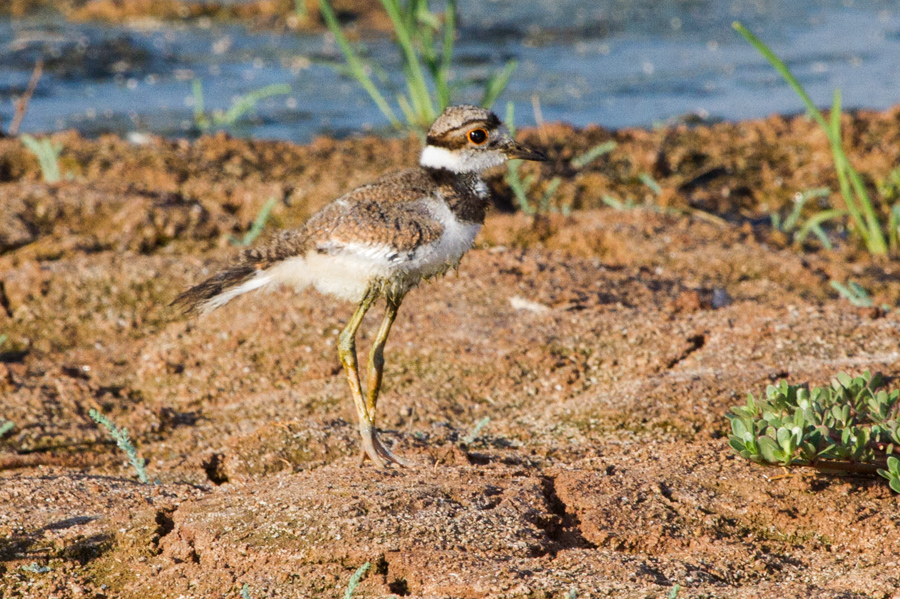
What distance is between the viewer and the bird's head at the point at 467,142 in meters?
3.20

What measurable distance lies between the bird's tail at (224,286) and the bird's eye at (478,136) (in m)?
0.79

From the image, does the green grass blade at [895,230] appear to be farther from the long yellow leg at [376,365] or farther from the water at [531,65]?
the long yellow leg at [376,365]

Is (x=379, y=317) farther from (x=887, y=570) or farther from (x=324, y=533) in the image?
(x=887, y=570)

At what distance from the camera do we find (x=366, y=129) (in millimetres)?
7977

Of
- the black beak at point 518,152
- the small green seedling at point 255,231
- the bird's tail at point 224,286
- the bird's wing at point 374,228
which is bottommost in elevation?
the small green seedling at point 255,231

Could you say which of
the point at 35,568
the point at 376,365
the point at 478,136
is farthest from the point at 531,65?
the point at 35,568

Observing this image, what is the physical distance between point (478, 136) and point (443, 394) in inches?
40.2

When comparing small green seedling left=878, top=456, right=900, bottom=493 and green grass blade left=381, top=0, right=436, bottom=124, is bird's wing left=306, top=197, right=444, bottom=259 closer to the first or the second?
small green seedling left=878, top=456, right=900, bottom=493

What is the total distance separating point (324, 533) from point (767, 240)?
355 centimetres

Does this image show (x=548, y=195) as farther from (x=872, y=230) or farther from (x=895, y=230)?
(x=895, y=230)

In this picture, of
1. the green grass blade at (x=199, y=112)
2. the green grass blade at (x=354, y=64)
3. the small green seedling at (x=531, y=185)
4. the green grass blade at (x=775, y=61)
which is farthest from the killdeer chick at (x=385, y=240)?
the green grass blade at (x=199, y=112)

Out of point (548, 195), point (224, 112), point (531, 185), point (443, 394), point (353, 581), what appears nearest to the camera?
point (353, 581)

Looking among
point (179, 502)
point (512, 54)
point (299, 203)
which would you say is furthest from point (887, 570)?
point (512, 54)

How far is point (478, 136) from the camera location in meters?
3.21
